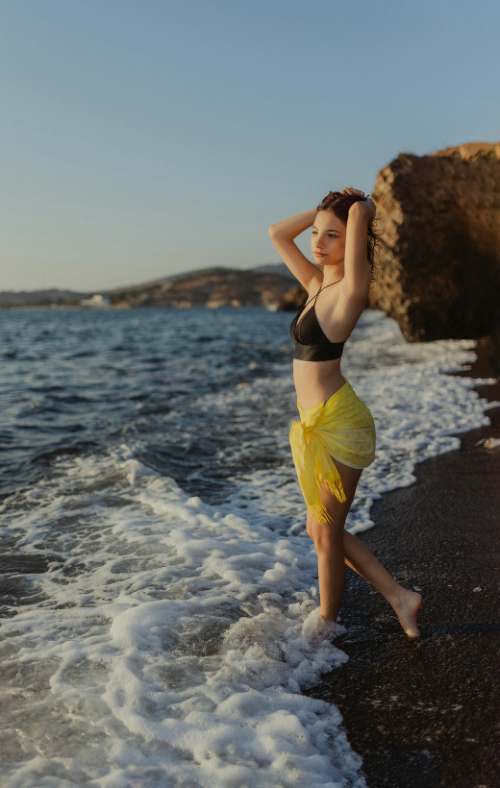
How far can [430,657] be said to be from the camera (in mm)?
2549

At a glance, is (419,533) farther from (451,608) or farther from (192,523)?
Answer: (192,523)

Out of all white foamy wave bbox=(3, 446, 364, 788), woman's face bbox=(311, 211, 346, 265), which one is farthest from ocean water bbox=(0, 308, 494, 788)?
woman's face bbox=(311, 211, 346, 265)

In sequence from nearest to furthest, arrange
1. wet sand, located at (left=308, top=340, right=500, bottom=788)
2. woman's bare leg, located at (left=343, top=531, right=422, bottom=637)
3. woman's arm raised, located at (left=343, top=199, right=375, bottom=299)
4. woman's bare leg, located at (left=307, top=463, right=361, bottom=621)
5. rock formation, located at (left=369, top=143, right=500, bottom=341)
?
1. wet sand, located at (left=308, top=340, right=500, bottom=788)
2. woman's arm raised, located at (left=343, top=199, right=375, bottom=299)
3. woman's bare leg, located at (left=307, top=463, right=361, bottom=621)
4. woman's bare leg, located at (left=343, top=531, right=422, bottom=637)
5. rock formation, located at (left=369, top=143, right=500, bottom=341)

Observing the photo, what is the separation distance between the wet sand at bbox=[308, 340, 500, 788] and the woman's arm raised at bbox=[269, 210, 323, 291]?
1891 mm

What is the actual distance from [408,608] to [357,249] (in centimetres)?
179

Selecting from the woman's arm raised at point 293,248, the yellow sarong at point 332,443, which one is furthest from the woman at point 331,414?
the woman's arm raised at point 293,248

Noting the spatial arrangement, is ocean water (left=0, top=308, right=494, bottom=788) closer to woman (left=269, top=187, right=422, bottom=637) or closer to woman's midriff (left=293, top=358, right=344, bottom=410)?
woman (left=269, top=187, right=422, bottom=637)

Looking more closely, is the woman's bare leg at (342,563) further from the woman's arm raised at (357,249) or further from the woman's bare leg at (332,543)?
the woman's arm raised at (357,249)

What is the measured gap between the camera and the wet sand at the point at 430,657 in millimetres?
1983

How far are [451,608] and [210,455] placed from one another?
4.01 m

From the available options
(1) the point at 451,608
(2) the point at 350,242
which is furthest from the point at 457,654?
(2) the point at 350,242

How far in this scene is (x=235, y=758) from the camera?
6.74 feet

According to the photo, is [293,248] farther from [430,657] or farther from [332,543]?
[430,657]

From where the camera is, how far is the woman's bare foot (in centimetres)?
271
